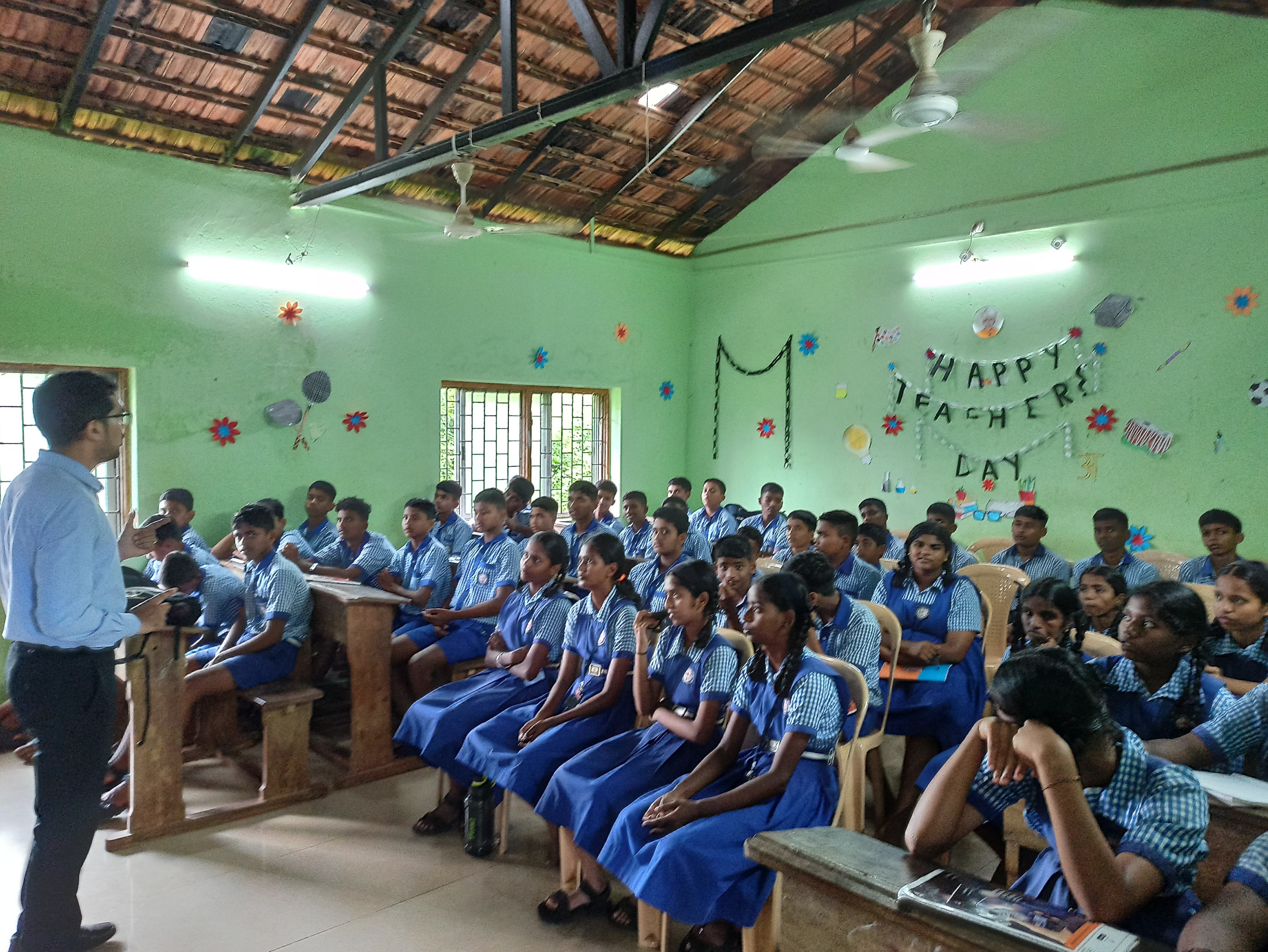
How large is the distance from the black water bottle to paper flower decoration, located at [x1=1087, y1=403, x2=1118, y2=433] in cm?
495

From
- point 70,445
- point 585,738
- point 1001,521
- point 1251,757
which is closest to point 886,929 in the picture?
point 1251,757

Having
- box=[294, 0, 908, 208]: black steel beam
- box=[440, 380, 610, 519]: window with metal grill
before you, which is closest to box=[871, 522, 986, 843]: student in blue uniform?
box=[294, 0, 908, 208]: black steel beam

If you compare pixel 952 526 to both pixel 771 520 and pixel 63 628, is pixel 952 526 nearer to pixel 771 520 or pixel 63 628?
pixel 771 520

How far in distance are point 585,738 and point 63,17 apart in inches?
181

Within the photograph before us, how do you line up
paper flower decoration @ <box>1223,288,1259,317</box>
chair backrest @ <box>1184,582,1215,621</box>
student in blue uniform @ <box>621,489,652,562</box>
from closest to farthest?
chair backrest @ <box>1184,582,1215,621</box> → paper flower decoration @ <box>1223,288,1259,317</box> → student in blue uniform @ <box>621,489,652,562</box>

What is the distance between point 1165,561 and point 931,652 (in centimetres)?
286

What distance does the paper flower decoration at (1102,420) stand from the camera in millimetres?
5863

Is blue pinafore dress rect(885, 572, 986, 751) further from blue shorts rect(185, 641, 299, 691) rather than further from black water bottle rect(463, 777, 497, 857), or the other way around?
blue shorts rect(185, 641, 299, 691)

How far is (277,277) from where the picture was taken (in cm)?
589

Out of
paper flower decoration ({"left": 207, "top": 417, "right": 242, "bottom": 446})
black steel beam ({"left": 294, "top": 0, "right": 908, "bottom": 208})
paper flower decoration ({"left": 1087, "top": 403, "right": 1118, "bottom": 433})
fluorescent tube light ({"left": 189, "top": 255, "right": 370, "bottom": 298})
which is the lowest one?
paper flower decoration ({"left": 207, "top": 417, "right": 242, "bottom": 446})

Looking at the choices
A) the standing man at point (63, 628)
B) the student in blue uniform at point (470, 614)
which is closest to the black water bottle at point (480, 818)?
the student in blue uniform at point (470, 614)

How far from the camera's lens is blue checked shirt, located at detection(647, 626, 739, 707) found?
2.65 metres

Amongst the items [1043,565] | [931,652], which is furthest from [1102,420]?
[931,652]

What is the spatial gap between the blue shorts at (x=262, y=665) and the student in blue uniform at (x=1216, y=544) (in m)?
4.71
